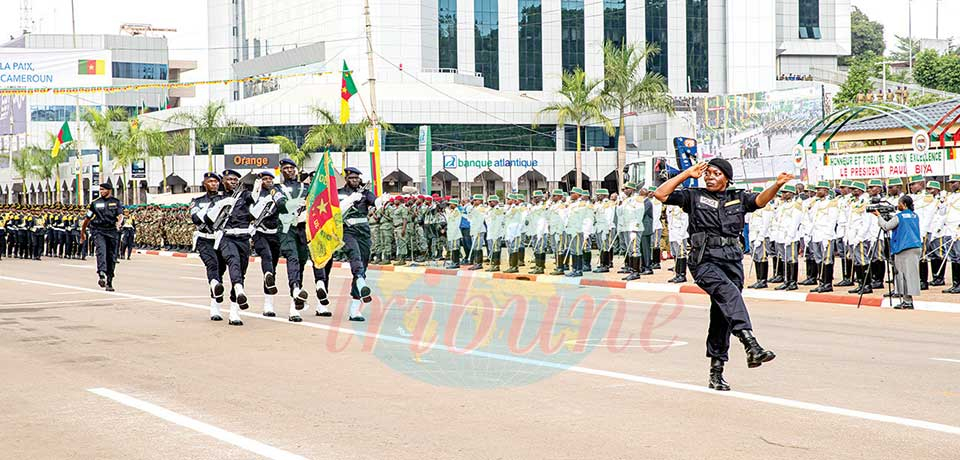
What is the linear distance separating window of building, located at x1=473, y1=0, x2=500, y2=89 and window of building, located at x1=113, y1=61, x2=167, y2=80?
49.9 metres

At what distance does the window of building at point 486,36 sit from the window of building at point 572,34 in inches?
228

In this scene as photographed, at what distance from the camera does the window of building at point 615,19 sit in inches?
3686

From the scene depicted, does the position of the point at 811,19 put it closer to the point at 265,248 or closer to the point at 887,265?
the point at 887,265

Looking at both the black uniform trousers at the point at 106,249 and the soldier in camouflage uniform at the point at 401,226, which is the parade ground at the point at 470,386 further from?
the soldier in camouflage uniform at the point at 401,226

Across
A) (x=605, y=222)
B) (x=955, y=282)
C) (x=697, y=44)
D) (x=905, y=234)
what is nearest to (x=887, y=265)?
(x=905, y=234)

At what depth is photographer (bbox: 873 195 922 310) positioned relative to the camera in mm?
16875

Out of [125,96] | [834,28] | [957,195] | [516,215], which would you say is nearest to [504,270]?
[516,215]

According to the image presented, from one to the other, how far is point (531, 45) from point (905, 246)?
257ft

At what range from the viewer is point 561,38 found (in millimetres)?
94062

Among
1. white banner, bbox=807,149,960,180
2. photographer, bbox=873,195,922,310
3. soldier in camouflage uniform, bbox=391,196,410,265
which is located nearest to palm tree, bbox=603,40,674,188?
soldier in camouflage uniform, bbox=391,196,410,265

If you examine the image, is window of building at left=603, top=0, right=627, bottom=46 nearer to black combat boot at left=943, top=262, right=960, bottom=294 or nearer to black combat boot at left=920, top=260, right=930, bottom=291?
black combat boot at left=920, top=260, right=930, bottom=291

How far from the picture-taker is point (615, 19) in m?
93.8

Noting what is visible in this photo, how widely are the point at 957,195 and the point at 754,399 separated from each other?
1205cm

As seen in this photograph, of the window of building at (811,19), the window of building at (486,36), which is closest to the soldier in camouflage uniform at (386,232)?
the window of building at (486,36)
